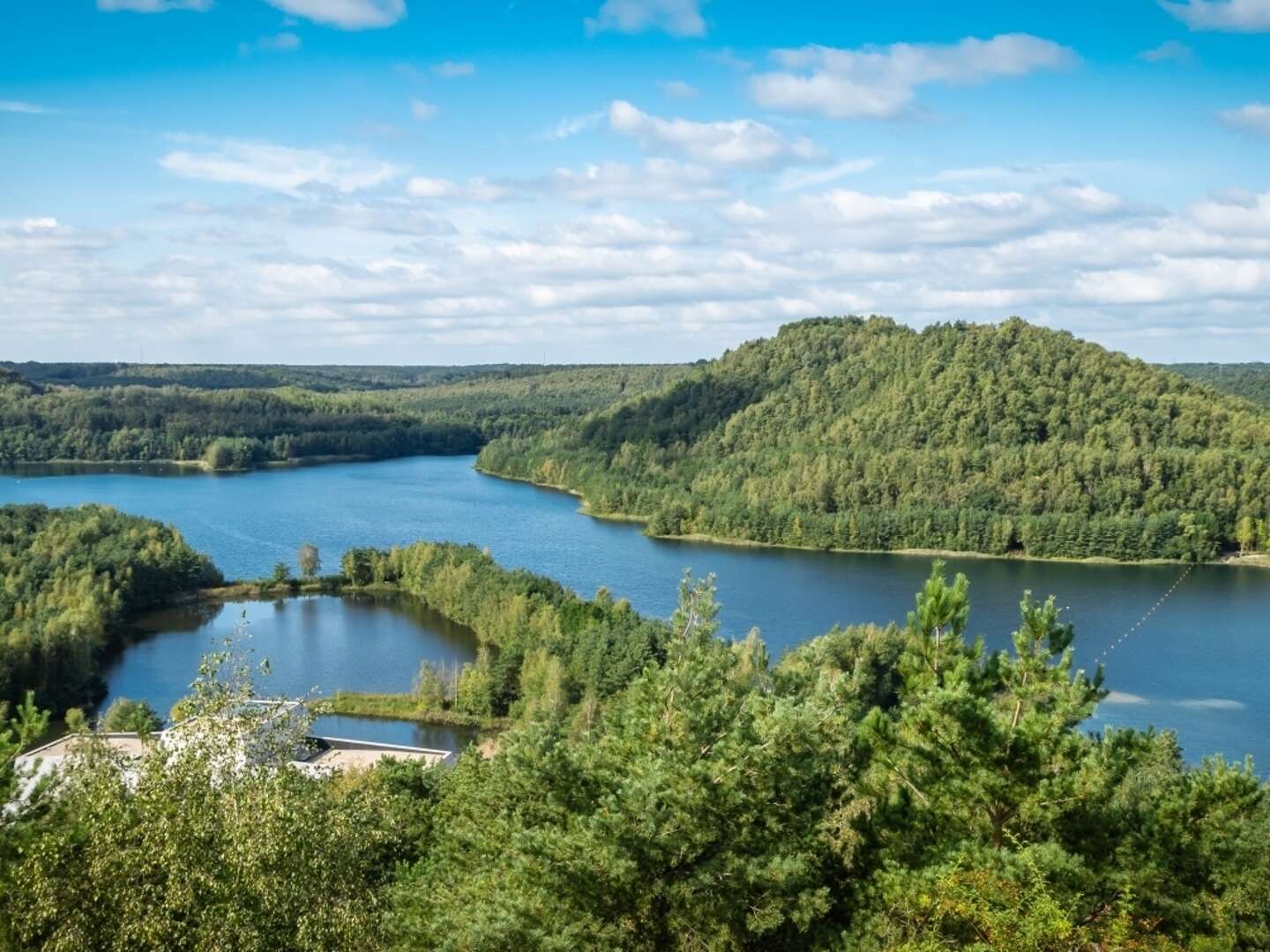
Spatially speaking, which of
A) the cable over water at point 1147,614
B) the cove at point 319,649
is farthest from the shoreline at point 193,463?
the cable over water at point 1147,614

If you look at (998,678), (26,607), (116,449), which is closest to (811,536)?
(26,607)

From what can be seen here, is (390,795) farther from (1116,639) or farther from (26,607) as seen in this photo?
(1116,639)

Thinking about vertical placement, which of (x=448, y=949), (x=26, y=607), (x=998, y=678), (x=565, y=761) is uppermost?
(x=998, y=678)

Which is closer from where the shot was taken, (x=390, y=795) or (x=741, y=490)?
(x=390, y=795)

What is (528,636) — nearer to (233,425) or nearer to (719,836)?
(719,836)

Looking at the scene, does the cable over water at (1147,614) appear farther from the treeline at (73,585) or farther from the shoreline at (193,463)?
the shoreline at (193,463)

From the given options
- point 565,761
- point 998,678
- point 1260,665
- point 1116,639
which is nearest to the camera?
point 565,761

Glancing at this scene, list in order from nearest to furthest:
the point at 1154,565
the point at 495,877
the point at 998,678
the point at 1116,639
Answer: the point at 495,877 → the point at 998,678 → the point at 1116,639 → the point at 1154,565

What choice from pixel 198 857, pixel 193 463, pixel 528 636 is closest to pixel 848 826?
pixel 198 857
